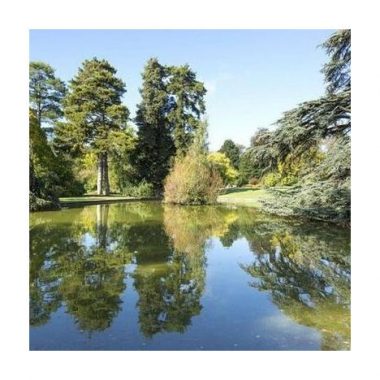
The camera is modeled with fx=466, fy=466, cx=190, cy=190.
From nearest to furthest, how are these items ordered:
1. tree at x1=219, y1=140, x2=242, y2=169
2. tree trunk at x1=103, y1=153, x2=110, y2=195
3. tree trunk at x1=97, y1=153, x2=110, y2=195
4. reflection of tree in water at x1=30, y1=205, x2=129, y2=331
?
reflection of tree in water at x1=30, y1=205, x2=129, y2=331 → tree trunk at x1=97, y1=153, x2=110, y2=195 → tree trunk at x1=103, y1=153, x2=110, y2=195 → tree at x1=219, y1=140, x2=242, y2=169

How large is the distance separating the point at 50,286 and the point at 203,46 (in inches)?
160

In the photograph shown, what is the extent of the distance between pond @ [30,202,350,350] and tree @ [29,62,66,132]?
12779 millimetres

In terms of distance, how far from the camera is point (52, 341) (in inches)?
152

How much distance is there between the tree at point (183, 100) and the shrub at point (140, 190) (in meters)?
2.35

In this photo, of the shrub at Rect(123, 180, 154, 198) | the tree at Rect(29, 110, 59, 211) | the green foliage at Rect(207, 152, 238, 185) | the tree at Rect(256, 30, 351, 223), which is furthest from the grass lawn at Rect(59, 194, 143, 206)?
the tree at Rect(256, 30, 351, 223)

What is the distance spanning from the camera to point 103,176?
2244cm

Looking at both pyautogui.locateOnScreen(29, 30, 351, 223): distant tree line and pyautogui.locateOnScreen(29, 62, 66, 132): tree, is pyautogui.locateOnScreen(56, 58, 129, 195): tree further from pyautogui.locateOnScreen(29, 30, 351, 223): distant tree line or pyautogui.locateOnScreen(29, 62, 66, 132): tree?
pyautogui.locateOnScreen(29, 62, 66, 132): tree

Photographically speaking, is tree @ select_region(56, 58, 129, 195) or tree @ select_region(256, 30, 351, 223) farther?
tree @ select_region(56, 58, 129, 195)

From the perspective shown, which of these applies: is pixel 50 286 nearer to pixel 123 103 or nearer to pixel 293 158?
pixel 293 158

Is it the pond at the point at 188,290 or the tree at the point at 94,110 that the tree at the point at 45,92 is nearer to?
the tree at the point at 94,110

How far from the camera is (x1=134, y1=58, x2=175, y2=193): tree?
22.7 m

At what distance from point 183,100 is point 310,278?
1803 cm

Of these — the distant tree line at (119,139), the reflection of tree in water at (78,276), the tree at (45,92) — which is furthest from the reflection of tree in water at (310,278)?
the tree at (45,92)
